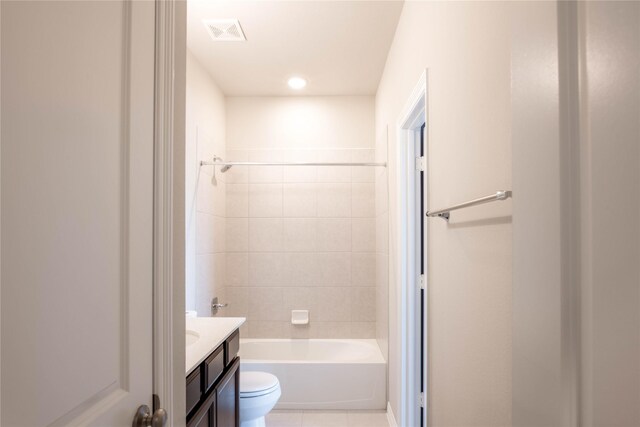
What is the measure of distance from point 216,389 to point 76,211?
1299 mm

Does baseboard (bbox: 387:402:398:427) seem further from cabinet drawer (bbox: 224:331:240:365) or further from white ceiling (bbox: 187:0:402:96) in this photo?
white ceiling (bbox: 187:0:402:96)

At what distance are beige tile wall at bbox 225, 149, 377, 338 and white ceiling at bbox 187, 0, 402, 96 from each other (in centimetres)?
67

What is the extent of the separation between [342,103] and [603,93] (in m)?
3.66

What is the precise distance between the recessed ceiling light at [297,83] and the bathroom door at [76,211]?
8.84ft

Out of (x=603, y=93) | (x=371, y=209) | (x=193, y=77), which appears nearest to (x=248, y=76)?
(x=193, y=77)

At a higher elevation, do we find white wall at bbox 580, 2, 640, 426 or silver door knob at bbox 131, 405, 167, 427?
white wall at bbox 580, 2, 640, 426

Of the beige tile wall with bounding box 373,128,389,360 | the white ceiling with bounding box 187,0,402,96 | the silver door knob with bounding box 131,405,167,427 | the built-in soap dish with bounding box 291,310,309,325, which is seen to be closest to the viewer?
the silver door knob with bounding box 131,405,167,427

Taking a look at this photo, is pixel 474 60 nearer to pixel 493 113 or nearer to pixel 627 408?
pixel 493 113

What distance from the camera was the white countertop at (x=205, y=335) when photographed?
1.55 m

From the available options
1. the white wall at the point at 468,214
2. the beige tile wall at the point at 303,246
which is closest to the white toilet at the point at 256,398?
the white wall at the point at 468,214

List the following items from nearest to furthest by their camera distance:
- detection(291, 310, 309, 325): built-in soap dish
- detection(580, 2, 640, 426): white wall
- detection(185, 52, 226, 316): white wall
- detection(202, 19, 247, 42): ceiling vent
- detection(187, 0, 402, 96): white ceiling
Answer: detection(580, 2, 640, 426): white wall, detection(187, 0, 402, 96): white ceiling, detection(202, 19, 247, 42): ceiling vent, detection(185, 52, 226, 316): white wall, detection(291, 310, 309, 325): built-in soap dish

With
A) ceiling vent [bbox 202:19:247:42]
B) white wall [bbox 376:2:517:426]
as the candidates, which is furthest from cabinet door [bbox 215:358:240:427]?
ceiling vent [bbox 202:19:247:42]

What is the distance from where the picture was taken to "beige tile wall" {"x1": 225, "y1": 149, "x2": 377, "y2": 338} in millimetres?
3963

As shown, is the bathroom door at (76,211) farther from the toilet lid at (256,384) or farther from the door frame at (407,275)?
the door frame at (407,275)
